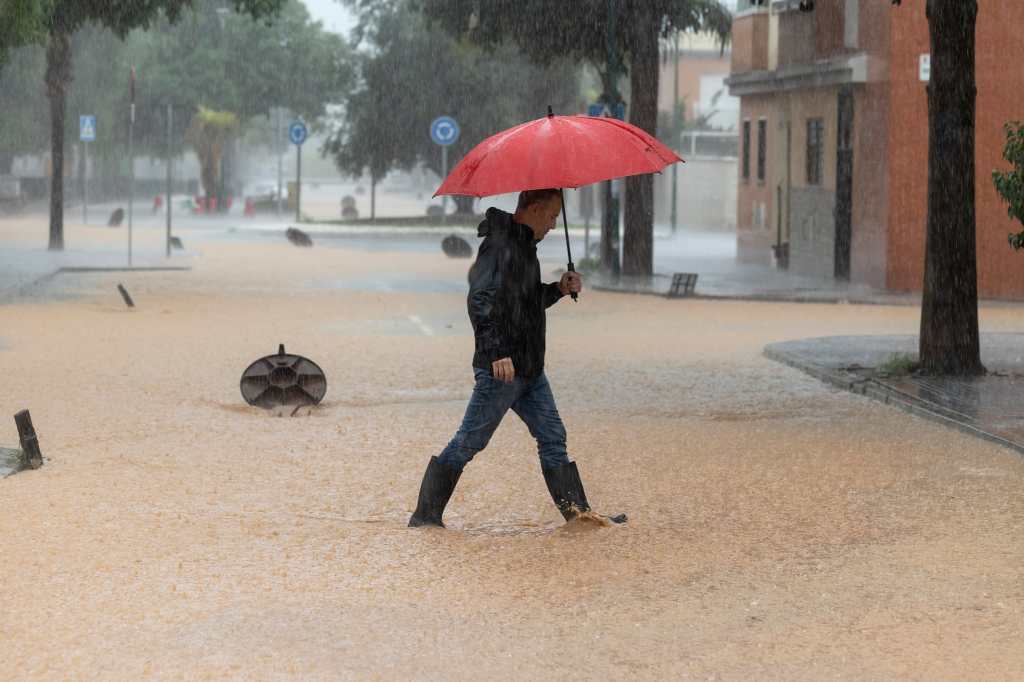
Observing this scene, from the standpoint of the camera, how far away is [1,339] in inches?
698

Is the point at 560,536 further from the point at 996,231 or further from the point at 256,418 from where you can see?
the point at 996,231

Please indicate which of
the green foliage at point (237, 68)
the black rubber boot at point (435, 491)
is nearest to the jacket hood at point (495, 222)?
the black rubber boot at point (435, 491)

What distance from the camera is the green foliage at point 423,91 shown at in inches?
2314

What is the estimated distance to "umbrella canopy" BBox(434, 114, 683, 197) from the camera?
778 cm

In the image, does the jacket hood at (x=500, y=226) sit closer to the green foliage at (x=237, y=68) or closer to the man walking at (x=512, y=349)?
the man walking at (x=512, y=349)

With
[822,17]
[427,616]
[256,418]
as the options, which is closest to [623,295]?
[822,17]

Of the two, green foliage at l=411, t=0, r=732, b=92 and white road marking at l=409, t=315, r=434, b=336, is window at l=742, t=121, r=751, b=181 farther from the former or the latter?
white road marking at l=409, t=315, r=434, b=336

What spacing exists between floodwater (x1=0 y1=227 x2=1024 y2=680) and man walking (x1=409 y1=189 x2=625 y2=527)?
0.23 metres

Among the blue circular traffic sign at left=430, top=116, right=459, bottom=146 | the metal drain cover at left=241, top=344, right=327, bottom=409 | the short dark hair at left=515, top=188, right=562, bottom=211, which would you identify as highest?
the blue circular traffic sign at left=430, top=116, right=459, bottom=146

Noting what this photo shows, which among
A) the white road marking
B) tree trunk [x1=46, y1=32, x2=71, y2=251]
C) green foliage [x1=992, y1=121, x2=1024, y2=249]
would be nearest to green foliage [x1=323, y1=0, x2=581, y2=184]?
tree trunk [x1=46, y1=32, x2=71, y2=251]

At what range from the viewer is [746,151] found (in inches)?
1513

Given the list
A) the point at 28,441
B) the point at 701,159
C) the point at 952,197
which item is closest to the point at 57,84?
the point at 952,197

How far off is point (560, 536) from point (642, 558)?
53 cm

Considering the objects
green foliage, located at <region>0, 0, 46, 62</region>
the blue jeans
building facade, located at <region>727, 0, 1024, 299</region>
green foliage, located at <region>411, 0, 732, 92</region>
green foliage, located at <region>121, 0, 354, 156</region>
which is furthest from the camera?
green foliage, located at <region>121, 0, 354, 156</region>
